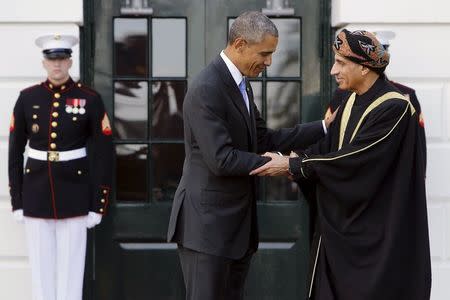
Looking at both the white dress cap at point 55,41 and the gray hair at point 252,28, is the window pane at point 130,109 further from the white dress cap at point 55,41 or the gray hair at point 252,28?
the gray hair at point 252,28

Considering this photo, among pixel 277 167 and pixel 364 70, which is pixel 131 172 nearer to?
pixel 277 167

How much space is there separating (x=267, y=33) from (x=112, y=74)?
203cm

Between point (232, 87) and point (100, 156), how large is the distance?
1502 mm

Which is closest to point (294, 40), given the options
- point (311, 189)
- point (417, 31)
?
point (417, 31)

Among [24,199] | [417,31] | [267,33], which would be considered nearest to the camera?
[267,33]

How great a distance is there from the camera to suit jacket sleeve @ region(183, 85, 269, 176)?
489 centimetres

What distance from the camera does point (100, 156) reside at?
247 inches

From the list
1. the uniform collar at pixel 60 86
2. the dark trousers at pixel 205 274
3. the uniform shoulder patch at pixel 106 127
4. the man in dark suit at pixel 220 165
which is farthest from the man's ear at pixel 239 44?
the uniform collar at pixel 60 86

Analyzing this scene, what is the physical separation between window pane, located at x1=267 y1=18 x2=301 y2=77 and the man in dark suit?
5.53 ft

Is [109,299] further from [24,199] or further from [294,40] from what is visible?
[294,40]

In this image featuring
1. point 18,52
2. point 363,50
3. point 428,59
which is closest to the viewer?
point 363,50

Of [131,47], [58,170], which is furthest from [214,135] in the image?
[131,47]

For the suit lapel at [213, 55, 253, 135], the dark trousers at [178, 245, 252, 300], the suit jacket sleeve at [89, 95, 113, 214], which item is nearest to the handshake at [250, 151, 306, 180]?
the suit lapel at [213, 55, 253, 135]

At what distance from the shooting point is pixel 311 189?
5.21m
